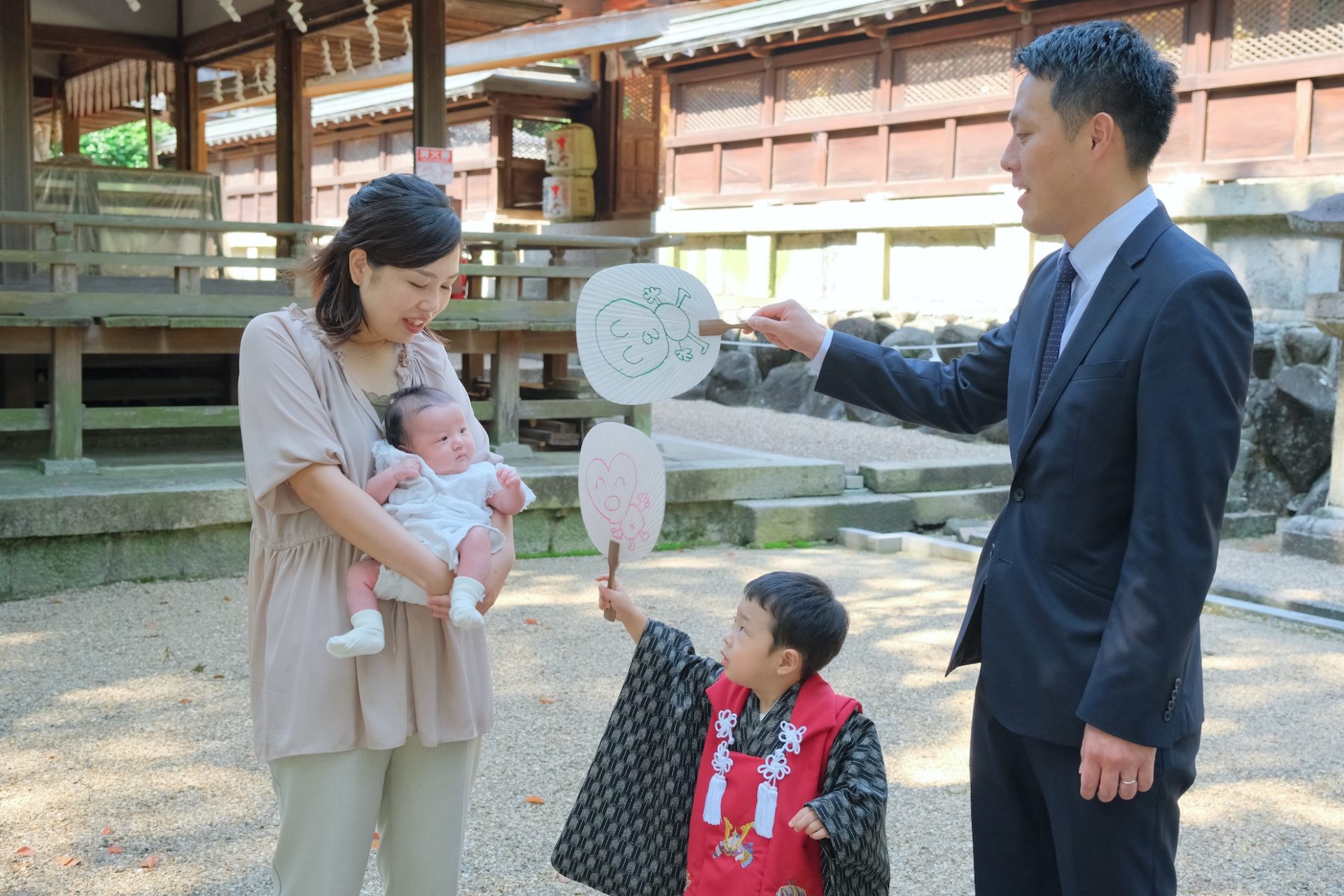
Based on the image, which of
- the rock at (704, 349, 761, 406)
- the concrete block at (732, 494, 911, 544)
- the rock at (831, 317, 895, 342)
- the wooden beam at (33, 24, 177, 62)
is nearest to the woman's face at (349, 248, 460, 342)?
the concrete block at (732, 494, 911, 544)

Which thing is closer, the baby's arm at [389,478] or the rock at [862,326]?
the baby's arm at [389,478]

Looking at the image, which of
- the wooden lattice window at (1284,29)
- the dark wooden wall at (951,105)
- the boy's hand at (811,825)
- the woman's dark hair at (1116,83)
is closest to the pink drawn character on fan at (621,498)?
the boy's hand at (811,825)

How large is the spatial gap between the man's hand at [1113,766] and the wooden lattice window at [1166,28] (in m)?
10.2

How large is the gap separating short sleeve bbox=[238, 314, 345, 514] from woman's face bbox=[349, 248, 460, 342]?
14 centimetres

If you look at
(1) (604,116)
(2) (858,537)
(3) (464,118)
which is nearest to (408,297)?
(2) (858,537)

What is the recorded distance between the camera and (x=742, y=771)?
6.63 ft

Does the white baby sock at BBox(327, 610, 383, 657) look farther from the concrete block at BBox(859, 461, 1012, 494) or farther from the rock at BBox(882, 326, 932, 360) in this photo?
A: the rock at BBox(882, 326, 932, 360)

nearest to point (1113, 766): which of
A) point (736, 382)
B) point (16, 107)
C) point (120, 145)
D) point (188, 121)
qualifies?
point (16, 107)

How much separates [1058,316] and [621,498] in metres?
0.83

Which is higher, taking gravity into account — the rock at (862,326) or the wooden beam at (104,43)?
the wooden beam at (104,43)

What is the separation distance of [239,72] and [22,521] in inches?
258

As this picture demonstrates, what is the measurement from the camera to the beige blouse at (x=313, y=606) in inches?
70.3

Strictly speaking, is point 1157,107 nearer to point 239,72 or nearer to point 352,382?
point 352,382

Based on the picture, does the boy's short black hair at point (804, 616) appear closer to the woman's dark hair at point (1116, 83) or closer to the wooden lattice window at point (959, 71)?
the woman's dark hair at point (1116, 83)
